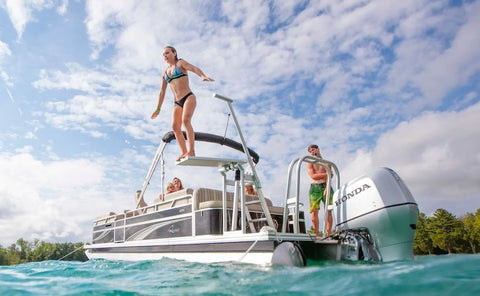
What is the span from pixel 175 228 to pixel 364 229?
4163mm

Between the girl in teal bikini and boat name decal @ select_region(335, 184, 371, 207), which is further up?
the girl in teal bikini

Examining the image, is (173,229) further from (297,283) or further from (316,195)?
(297,283)

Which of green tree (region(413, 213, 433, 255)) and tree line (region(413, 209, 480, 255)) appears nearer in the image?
tree line (region(413, 209, 480, 255))

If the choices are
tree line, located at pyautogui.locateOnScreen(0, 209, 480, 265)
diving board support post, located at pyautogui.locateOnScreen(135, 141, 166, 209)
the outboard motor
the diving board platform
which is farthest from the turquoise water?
tree line, located at pyautogui.locateOnScreen(0, 209, 480, 265)

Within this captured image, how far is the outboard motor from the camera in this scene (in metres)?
5.10

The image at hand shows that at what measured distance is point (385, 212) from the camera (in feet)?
16.9

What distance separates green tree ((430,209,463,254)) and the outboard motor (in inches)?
1939

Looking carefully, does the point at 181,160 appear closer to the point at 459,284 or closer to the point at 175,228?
the point at 175,228

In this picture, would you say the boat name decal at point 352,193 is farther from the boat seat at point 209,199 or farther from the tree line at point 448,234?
the tree line at point 448,234

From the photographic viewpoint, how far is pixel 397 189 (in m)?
5.27

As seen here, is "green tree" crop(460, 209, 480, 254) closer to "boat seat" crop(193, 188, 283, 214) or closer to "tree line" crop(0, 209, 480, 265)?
"tree line" crop(0, 209, 480, 265)

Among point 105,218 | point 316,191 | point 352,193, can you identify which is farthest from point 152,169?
point 352,193

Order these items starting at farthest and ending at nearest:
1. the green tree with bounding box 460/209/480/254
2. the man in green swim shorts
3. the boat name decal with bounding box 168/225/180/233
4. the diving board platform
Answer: the green tree with bounding box 460/209/480/254
the boat name decal with bounding box 168/225/180/233
the man in green swim shorts
the diving board platform

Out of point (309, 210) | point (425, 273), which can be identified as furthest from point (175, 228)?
point (425, 273)
